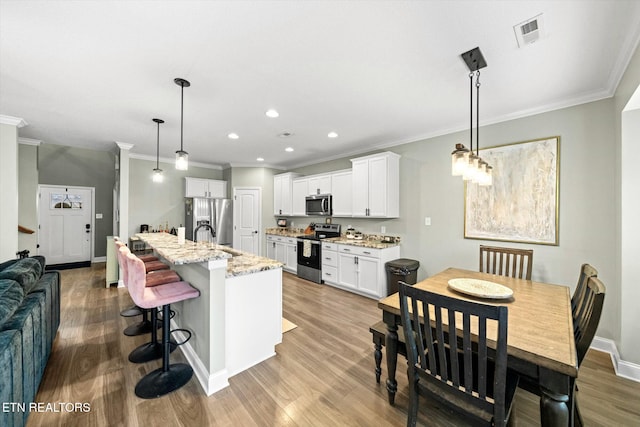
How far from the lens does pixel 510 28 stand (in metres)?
1.68

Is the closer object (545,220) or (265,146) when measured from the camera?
(545,220)

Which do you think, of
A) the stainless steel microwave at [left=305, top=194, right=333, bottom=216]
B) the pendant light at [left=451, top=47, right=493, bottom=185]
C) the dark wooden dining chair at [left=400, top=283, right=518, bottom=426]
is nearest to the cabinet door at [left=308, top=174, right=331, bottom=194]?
the stainless steel microwave at [left=305, top=194, right=333, bottom=216]

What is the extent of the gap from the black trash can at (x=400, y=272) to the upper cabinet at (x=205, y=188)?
466cm

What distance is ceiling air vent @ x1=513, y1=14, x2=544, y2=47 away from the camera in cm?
161

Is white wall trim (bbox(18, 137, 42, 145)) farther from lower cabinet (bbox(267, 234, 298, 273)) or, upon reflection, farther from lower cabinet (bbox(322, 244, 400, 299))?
lower cabinet (bbox(322, 244, 400, 299))

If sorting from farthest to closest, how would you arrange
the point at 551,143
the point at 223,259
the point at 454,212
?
1. the point at 454,212
2. the point at 551,143
3. the point at 223,259

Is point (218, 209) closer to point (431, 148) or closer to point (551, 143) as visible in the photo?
point (431, 148)

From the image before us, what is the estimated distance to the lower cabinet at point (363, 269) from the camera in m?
3.87

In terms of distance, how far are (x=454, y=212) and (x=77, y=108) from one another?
507cm

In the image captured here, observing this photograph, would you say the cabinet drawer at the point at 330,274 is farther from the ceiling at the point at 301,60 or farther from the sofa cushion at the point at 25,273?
the sofa cushion at the point at 25,273

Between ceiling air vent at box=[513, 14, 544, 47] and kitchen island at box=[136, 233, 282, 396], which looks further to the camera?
kitchen island at box=[136, 233, 282, 396]

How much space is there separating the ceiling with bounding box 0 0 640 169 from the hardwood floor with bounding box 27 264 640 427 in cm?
261

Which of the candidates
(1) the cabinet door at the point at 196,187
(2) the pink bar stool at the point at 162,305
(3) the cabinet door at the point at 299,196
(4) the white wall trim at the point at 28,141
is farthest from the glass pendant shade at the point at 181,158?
(4) the white wall trim at the point at 28,141

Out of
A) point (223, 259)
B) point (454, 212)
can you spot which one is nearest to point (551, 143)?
point (454, 212)
